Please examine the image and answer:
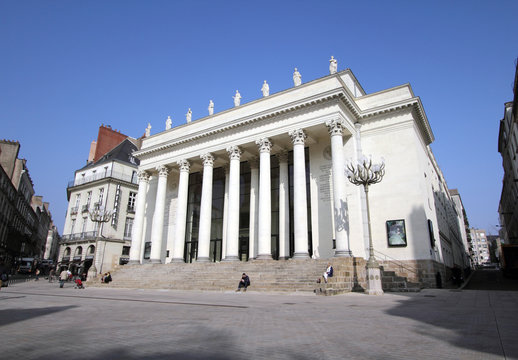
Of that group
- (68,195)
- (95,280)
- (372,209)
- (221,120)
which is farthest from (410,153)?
(68,195)

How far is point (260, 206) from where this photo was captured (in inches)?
993

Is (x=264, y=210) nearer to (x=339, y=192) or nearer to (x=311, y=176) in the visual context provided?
(x=311, y=176)

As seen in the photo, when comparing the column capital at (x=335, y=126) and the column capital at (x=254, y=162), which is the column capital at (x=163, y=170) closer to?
the column capital at (x=254, y=162)

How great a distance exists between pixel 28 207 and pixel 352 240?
6580 centimetres

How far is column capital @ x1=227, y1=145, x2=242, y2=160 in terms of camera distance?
93.3ft

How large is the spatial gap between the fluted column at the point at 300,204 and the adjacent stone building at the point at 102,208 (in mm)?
26840

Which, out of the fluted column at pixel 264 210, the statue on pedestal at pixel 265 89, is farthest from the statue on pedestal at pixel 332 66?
the fluted column at pixel 264 210

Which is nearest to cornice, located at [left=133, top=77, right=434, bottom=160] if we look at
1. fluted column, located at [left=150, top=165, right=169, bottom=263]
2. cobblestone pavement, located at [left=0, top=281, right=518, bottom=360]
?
fluted column, located at [left=150, top=165, right=169, bottom=263]

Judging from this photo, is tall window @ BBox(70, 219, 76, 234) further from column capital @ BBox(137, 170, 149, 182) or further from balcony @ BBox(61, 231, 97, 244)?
column capital @ BBox(137, 170, 149, 182)

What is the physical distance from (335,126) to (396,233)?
8.79 m

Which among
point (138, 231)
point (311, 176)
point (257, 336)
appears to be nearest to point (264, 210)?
point (311, 176)

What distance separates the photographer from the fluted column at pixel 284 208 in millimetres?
26766

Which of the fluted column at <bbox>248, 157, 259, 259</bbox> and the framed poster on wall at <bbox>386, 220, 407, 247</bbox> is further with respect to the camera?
the fluted column at <bbox>248, 157, 259, 259</bbox>

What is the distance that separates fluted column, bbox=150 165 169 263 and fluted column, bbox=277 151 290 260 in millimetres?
12144
